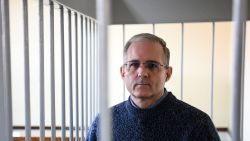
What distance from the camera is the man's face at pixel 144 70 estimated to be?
802 mm

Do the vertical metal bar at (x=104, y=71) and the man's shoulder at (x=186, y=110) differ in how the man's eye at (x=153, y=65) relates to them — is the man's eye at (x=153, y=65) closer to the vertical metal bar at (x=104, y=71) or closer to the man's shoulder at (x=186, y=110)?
the man's shoulder at (x=186, y=110)

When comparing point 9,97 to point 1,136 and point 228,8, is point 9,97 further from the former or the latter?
point 228,8

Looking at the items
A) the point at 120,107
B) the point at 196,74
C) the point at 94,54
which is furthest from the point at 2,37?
the point at 196,74

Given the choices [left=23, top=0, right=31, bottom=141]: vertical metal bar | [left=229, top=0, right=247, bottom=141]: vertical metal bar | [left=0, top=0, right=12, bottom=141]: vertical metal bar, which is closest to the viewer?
[left=229, top=0, right=247, bottom=141]: vertical metal bar

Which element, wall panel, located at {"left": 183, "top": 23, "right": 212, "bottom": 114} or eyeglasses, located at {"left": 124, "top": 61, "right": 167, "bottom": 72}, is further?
wall panel, located at {"left": 183, "top": 23, "right": 212, "bottom": 114}

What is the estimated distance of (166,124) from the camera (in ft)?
2.72

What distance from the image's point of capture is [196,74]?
301 centimetres

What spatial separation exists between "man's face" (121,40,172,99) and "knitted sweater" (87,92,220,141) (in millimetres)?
58

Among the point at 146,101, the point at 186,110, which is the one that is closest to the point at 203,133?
the point at 186,110

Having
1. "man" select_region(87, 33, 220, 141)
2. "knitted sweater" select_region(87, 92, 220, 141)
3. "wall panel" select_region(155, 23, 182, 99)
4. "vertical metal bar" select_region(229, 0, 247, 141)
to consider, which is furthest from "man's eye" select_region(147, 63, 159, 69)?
"wall panel" select_region(155, 23, 182, 99)

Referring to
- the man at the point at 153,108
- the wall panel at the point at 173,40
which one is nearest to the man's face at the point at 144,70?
the man at the point at 153,108

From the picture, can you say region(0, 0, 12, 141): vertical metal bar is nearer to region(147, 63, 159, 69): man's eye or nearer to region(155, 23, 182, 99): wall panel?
region(147, 63, 159, 69): man's eye

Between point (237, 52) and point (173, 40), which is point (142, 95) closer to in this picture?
point (237, 52)

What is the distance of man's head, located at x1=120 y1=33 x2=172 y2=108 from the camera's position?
0.80 metres
